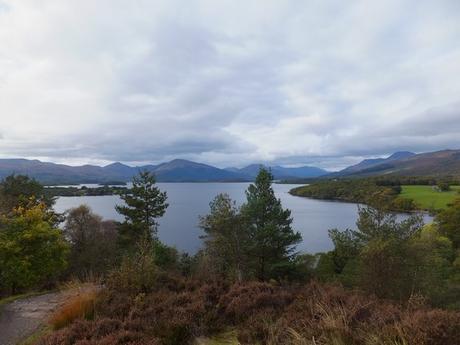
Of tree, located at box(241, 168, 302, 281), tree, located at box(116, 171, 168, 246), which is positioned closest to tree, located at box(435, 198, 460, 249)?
tree, located at box(241, 168, 302, 281)

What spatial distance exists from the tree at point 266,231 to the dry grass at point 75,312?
57.9ft

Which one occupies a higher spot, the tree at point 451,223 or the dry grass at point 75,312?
the dry grass at point 75,312

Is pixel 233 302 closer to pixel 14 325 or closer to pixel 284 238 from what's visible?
pixel 14 325

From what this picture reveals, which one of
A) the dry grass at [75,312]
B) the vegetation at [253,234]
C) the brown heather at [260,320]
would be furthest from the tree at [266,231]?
the dry grass at [75,312]

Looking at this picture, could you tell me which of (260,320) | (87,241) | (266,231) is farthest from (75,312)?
(87,241)

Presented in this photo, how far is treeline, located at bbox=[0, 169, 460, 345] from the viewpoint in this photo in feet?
16.4

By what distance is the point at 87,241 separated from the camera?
32594 millimetres

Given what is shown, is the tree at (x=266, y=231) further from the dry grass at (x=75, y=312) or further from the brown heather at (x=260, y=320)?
the dry grass at (x=75, y=312)

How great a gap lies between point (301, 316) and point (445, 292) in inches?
741

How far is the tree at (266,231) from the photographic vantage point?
80.8 ft

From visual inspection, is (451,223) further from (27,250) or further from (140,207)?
(27,250)

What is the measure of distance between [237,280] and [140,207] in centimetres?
2350

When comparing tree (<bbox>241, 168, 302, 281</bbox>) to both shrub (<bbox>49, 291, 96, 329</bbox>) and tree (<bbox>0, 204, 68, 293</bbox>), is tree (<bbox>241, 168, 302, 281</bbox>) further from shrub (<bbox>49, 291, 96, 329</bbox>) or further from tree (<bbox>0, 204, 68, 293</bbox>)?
shrub (<bbox>49, 291, 96, 329</bbox>)

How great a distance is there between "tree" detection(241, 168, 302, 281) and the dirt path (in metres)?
15.3
